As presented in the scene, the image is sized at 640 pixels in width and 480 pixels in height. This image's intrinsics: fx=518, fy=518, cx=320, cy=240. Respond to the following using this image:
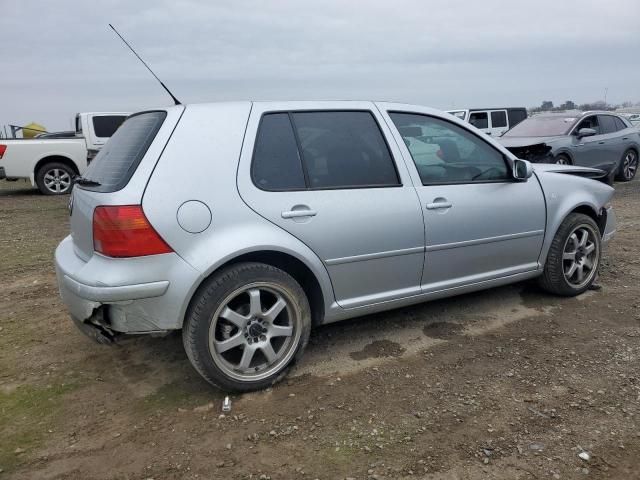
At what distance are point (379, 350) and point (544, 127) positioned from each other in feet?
29.1

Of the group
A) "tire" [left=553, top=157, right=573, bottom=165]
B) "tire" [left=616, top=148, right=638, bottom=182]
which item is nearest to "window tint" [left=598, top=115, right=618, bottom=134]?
"tire" [left=616, top=148, right=638, bottom=182]

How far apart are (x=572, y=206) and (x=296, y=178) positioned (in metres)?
2.46

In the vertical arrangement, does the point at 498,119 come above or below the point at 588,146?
above

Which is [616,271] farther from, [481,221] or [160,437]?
[160,437]

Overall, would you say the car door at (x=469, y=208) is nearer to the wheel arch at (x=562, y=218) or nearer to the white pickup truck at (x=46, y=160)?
the wheel arch at (x=562, y=218)

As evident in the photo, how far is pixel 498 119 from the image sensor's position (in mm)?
18406

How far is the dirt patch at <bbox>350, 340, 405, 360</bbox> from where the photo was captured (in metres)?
3.45

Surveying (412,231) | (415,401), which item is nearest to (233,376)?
(415,401)

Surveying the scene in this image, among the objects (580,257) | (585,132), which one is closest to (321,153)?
(580,257)

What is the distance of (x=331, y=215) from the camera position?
3.09 metres

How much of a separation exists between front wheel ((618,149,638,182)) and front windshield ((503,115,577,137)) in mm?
2159

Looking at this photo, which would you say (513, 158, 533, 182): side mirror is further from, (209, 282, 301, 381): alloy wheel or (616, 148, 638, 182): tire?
(616, 148, 638, 182): tire

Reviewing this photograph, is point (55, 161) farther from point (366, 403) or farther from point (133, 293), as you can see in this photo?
point (366, 403)

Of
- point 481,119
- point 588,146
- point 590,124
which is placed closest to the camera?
point 588,146
